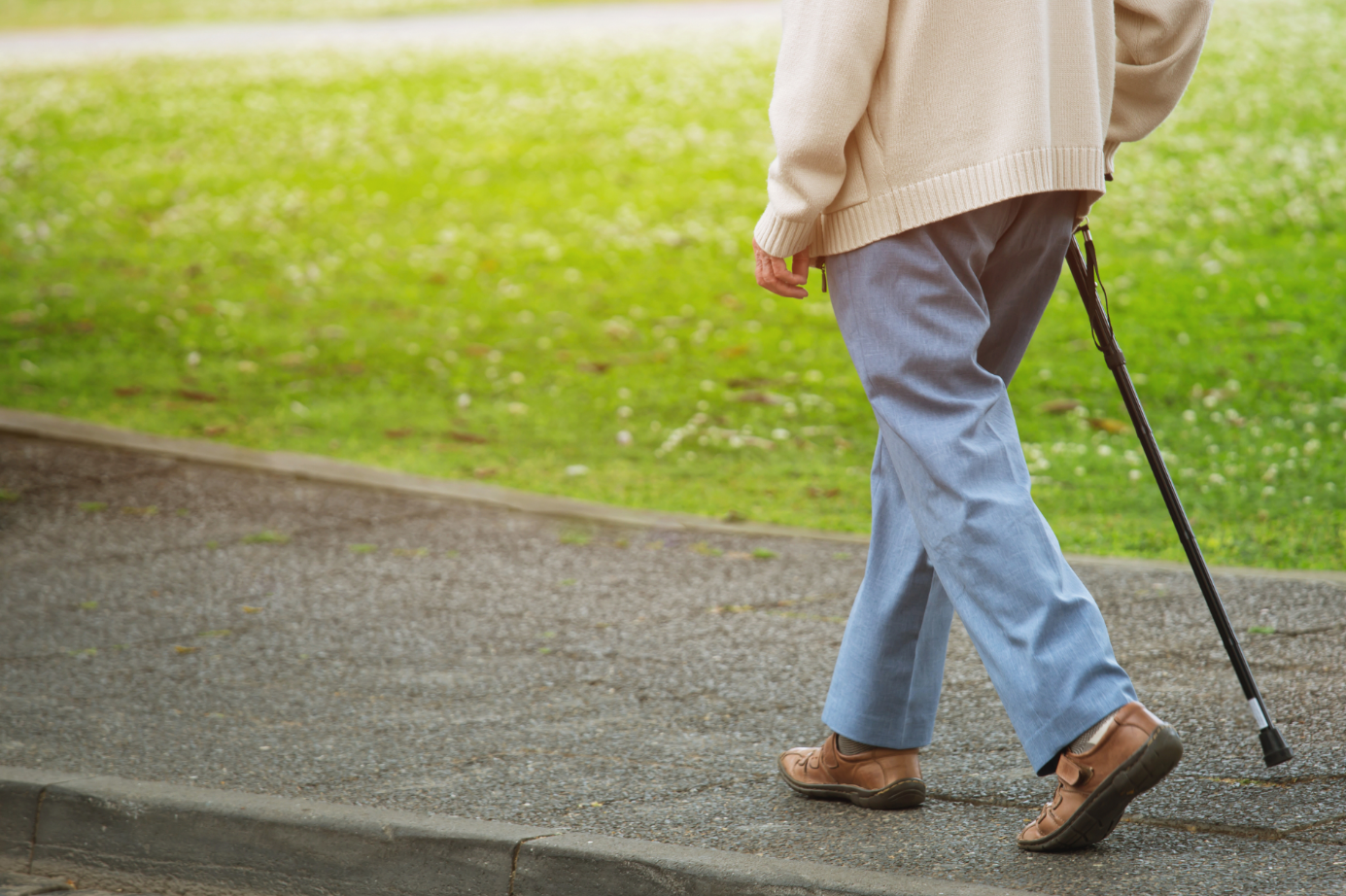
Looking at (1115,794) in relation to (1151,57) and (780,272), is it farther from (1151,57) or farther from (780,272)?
(1151,57)

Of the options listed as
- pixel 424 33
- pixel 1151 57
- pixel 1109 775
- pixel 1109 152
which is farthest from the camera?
pixel 424 33

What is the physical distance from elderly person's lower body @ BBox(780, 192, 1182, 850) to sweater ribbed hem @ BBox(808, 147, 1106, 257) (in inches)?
1.4

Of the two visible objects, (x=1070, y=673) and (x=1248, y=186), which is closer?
(x=1070, y=673)

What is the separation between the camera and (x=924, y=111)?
2732mm

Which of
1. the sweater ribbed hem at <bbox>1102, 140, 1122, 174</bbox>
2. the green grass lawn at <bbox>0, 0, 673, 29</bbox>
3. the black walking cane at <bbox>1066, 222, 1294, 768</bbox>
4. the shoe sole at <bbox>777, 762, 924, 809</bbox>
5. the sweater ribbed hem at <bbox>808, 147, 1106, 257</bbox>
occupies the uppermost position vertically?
the green grass lawn at <bbox>0, 0, 673, 29</bbox>

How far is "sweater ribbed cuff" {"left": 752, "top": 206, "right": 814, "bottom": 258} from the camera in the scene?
9.05 feet

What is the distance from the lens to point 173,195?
12914 millimetres

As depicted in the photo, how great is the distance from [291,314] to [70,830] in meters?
6.84

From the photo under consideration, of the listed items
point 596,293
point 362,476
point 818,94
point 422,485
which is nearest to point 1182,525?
point 818,94

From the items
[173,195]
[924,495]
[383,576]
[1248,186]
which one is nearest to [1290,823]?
[924,495]

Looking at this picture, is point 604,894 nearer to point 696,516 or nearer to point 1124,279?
point 696,516

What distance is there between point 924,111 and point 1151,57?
0.57m

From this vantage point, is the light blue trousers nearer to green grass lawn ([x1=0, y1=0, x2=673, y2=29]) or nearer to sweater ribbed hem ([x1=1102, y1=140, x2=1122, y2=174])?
sweater ribbed hem ([x1=1102, y1=140, x2=1122, y2=174])

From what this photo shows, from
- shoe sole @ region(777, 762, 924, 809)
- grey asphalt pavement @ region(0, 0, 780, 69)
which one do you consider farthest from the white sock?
grey asphalt pavement @ region(0, 0, 780, 69)
